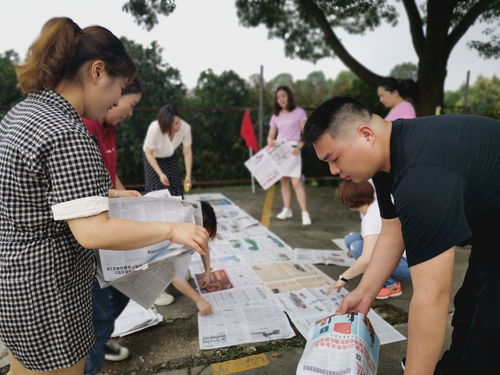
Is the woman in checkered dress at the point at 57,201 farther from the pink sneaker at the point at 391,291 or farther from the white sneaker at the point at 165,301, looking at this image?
the pink sneaker at the point at 391,291

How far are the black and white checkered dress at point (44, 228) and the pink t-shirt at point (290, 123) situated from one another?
3.84 metres

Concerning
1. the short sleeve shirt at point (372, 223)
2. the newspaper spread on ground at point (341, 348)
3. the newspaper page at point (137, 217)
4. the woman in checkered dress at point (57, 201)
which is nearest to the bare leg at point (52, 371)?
the woman in checkered dress at point (57, 201)

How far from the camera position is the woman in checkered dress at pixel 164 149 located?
138 inches

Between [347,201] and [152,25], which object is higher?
[152,25]

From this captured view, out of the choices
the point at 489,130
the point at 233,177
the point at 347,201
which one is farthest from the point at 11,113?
the point at 233,177

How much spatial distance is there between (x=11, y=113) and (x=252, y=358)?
5.53ft

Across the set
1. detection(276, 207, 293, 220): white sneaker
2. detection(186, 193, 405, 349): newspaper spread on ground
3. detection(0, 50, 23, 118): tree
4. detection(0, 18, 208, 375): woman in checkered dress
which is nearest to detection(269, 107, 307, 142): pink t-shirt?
detection(276, 207, 293, 220): white sneaker

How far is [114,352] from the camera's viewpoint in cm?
201

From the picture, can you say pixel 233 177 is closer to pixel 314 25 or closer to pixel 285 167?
pixel 285 167

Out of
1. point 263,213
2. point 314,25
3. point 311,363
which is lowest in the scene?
point 263,213

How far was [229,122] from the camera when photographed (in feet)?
24.5

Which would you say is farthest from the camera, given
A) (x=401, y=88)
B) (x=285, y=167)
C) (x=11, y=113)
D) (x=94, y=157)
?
(x=285, y=167)

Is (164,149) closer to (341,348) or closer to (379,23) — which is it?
(341,348)

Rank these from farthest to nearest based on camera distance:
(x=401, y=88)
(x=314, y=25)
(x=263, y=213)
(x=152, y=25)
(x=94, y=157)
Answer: (x=314, y=25) < (x=263, y=213) < (x=401, y=88) < (x=152, y=25) < (x=94, y=157)
